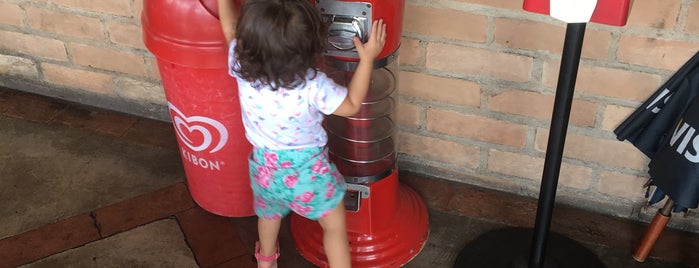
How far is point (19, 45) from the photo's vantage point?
2.20m

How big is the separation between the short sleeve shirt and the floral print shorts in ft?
0.07

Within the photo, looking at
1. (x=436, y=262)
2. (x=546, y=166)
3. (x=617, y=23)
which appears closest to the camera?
(x=617, y=23)

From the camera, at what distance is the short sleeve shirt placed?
129 centimetres

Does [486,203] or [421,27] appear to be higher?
[421,27]

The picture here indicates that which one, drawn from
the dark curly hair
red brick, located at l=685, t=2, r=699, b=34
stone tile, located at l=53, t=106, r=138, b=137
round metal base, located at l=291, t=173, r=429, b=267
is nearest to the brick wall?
red brick, located at l=685, t=2, r=699, b=34

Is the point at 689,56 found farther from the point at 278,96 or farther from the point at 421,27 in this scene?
the point at 278,96

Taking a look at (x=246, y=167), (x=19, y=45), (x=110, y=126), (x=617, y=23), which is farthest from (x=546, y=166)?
(x=19, y=45)

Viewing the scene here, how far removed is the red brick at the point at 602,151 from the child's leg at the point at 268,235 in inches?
26.0

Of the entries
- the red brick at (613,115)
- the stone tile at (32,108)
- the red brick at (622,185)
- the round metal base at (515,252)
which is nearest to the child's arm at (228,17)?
the round metal base at (515,252)

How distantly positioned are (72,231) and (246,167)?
0.47 meters

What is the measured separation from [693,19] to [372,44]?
659 millimetres

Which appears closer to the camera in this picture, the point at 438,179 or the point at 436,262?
the point at 436,262

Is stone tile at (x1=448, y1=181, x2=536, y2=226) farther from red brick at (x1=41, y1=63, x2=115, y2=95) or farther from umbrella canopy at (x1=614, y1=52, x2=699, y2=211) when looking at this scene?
red brick at (x1=41, y1=63, x2=115, y2=95)

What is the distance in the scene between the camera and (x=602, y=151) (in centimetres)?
170
